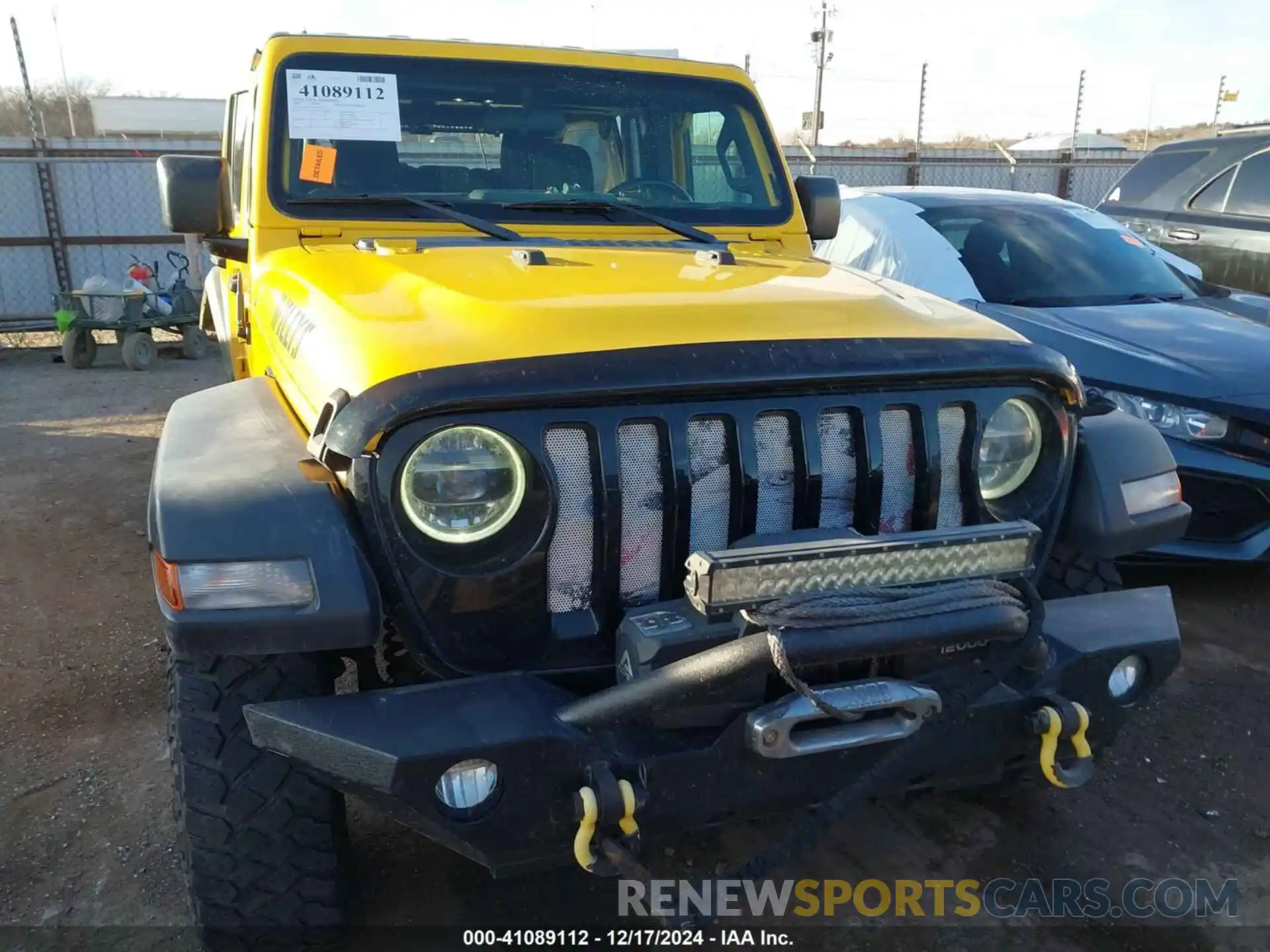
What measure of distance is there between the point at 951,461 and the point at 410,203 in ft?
5.76

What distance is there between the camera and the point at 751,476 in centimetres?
201

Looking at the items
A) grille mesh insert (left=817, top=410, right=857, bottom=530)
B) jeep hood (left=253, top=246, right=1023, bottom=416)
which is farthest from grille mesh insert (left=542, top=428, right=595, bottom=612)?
grille mesh insert (left=817, top=410, right=857, bottom=530)

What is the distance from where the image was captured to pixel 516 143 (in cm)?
328

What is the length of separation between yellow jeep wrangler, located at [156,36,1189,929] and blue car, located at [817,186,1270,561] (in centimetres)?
79

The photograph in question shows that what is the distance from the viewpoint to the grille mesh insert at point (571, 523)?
191cm

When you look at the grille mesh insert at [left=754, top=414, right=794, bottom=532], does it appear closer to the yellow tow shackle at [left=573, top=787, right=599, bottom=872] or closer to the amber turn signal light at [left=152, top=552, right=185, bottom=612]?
the yellow tow shackle at [left=573, top=787, right=599, bottom=872]

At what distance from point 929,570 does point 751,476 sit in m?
0.39

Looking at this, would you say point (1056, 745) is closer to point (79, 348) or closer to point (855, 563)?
point (855, 563)

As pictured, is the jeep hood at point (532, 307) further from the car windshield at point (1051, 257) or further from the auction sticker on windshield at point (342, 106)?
the car windshield at point (1051, 257)

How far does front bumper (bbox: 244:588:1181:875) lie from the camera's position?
1743 mm

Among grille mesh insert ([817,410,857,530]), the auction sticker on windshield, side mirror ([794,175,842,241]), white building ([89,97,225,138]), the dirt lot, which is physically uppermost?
white building ([89,97,225,138])

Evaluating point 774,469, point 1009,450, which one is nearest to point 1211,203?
point 1009,450

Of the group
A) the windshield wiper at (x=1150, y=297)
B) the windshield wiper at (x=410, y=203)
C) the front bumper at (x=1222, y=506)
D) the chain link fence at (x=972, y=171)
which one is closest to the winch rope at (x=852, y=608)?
the windshield wiper at (x=410, y=203)

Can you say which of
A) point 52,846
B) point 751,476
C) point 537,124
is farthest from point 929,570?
point 52,846
